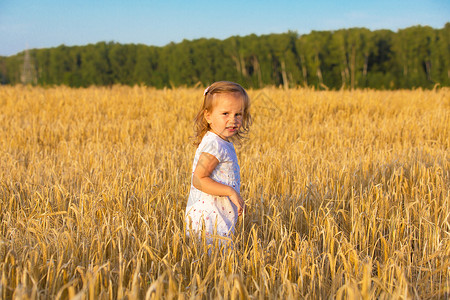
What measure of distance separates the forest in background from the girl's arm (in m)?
14.5

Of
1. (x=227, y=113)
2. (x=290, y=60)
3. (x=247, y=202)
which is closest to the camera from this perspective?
(x=227, y=113)

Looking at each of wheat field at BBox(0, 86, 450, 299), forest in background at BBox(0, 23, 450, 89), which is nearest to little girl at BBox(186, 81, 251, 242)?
wheat field at BBox(0, 86, 450, 299)

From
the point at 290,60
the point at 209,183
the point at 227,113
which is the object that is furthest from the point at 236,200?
the point at 290,60

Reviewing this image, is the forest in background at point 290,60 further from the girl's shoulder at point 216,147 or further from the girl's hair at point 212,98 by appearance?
the girl's shoulder at point 216,147

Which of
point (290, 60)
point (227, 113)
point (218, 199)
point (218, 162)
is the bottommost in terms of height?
→ point (218, 199)

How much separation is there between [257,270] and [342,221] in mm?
809

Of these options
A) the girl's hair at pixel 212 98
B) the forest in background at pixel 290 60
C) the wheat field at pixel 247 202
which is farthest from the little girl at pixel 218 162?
the forest in background at pixel 290 60

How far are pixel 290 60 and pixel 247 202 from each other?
17.5m

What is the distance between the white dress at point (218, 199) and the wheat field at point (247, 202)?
3.7 inches

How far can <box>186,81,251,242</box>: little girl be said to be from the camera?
1659mm

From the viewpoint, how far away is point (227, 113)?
5.55ft

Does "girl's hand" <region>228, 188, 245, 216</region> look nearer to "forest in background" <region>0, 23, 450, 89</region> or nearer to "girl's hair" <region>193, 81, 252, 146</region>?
"girl's hair" <region>193, 81, 252, 146</region>

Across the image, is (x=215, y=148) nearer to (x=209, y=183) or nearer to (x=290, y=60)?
(x=209, y=183)

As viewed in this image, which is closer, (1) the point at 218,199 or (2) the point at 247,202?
(1) the point at 218,199
